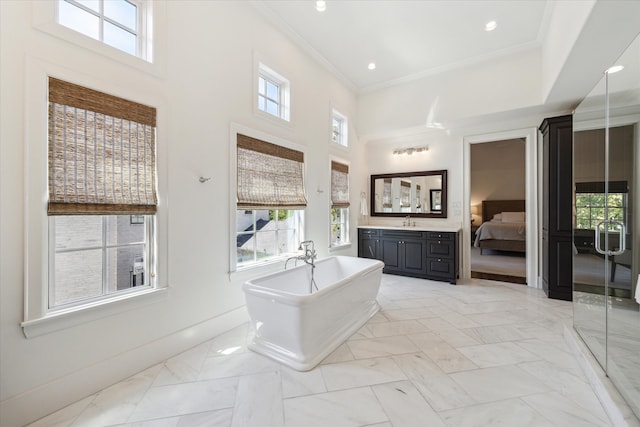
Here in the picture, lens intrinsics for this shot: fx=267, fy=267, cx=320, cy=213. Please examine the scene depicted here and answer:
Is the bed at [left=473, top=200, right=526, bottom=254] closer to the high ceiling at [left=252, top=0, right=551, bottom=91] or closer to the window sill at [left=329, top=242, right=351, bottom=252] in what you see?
the window sill at [left=329, top=242, right=351, bottom=252]

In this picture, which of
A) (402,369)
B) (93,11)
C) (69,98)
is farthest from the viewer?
(402,369)

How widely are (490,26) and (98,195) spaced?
14.7 feet

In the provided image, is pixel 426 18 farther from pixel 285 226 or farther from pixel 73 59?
pixel 73 59

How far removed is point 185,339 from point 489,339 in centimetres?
276

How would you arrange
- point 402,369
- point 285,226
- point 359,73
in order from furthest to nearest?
1. point 359,73
2. point 285,226
3. point 402,369

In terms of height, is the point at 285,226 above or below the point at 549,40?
below

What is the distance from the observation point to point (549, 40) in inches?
125

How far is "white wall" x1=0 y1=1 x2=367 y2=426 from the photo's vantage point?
1488 millimetres

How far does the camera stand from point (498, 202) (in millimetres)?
7574

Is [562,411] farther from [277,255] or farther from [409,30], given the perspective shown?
[409,30]

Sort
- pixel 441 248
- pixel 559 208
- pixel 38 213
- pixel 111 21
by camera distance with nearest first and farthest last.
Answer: pixel 38 213 < pixel 111 21 < pixel 559 208 < pixel 441 248

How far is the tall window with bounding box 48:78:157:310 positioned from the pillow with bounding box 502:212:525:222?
8.00 meters

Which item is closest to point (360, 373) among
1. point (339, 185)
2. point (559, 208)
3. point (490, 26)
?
point (339, 185)

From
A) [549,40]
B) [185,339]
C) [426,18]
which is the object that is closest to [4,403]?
[185,339]
